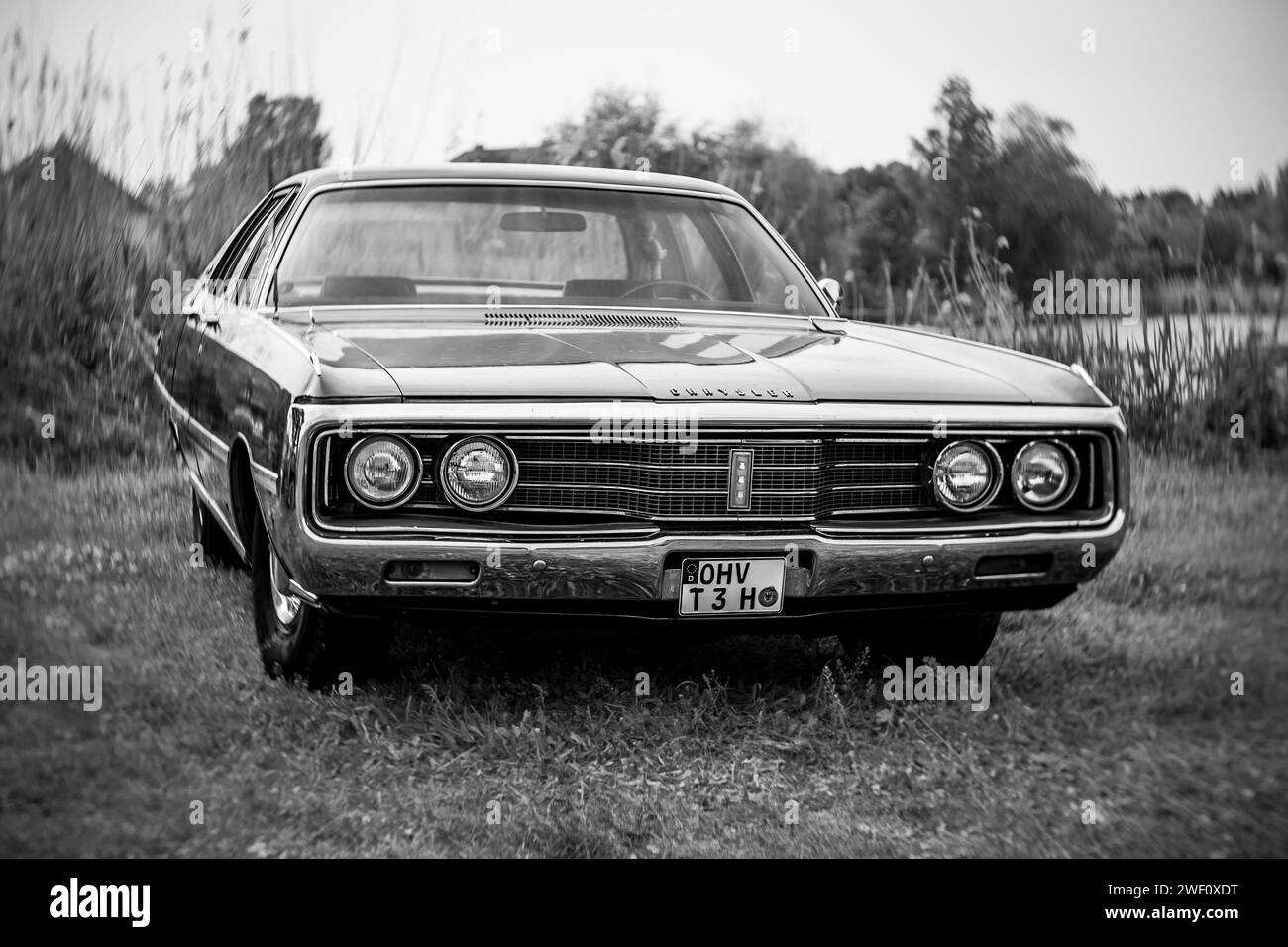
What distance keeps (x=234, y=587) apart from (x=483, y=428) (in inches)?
92.0

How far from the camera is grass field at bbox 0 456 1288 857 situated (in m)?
3.04

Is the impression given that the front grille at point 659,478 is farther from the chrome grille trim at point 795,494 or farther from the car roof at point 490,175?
the car roof at point 490,175

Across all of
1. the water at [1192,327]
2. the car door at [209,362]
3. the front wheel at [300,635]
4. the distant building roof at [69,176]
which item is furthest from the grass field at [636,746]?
the distant building roof at [69,176]

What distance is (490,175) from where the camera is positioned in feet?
15.2

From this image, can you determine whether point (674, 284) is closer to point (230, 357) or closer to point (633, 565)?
point (230, 357)

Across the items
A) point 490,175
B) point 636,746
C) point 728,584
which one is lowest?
point 636,746

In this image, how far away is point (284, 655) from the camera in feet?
12.3

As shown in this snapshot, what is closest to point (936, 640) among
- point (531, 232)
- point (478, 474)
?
point (478, 474)

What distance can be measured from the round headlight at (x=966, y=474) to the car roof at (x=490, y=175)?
1.88 meters

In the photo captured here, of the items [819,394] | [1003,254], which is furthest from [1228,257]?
[1003,254]

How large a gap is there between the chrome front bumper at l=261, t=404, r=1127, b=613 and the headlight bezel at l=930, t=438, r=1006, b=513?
0.30ft

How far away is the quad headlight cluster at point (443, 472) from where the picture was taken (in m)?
3.15

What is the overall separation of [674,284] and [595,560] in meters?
1.75
